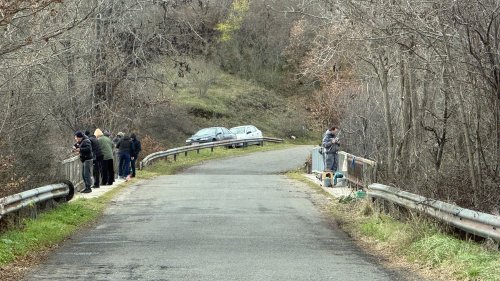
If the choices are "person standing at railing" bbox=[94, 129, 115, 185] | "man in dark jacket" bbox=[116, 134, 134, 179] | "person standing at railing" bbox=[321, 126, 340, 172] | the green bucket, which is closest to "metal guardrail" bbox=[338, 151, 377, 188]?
the green bucket

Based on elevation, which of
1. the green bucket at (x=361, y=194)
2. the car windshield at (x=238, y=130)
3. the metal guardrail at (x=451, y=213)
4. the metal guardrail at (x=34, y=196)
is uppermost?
the car windshield at (x=238, y=130)

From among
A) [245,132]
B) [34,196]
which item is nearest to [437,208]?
[34,196]

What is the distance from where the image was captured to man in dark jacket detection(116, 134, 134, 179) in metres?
28.2

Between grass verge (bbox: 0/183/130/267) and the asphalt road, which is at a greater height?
grass verge (bbox: 0/183/130/267)

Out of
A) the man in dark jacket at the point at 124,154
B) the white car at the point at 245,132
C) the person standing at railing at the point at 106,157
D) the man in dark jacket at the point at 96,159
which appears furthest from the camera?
the white car at the point at 245,132

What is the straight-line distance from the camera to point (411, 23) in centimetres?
1261

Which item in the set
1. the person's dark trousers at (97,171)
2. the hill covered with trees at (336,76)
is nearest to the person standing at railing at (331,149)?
the hill covered with trees at (336,76)

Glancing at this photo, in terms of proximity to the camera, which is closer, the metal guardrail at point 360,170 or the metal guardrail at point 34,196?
the metal guardrail at point 34,196

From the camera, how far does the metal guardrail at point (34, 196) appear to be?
506 inches

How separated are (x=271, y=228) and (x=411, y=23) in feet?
14.5

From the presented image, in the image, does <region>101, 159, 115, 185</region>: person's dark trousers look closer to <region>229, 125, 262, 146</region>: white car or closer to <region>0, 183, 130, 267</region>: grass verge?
<region>0, 183, 130, 267</region>: grass verge

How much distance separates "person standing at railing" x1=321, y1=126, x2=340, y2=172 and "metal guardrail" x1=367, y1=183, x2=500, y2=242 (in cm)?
1047

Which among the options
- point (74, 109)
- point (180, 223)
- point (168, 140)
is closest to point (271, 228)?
point (180, 223)

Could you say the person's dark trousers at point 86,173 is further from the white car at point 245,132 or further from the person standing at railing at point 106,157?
the white car at point 245,132
